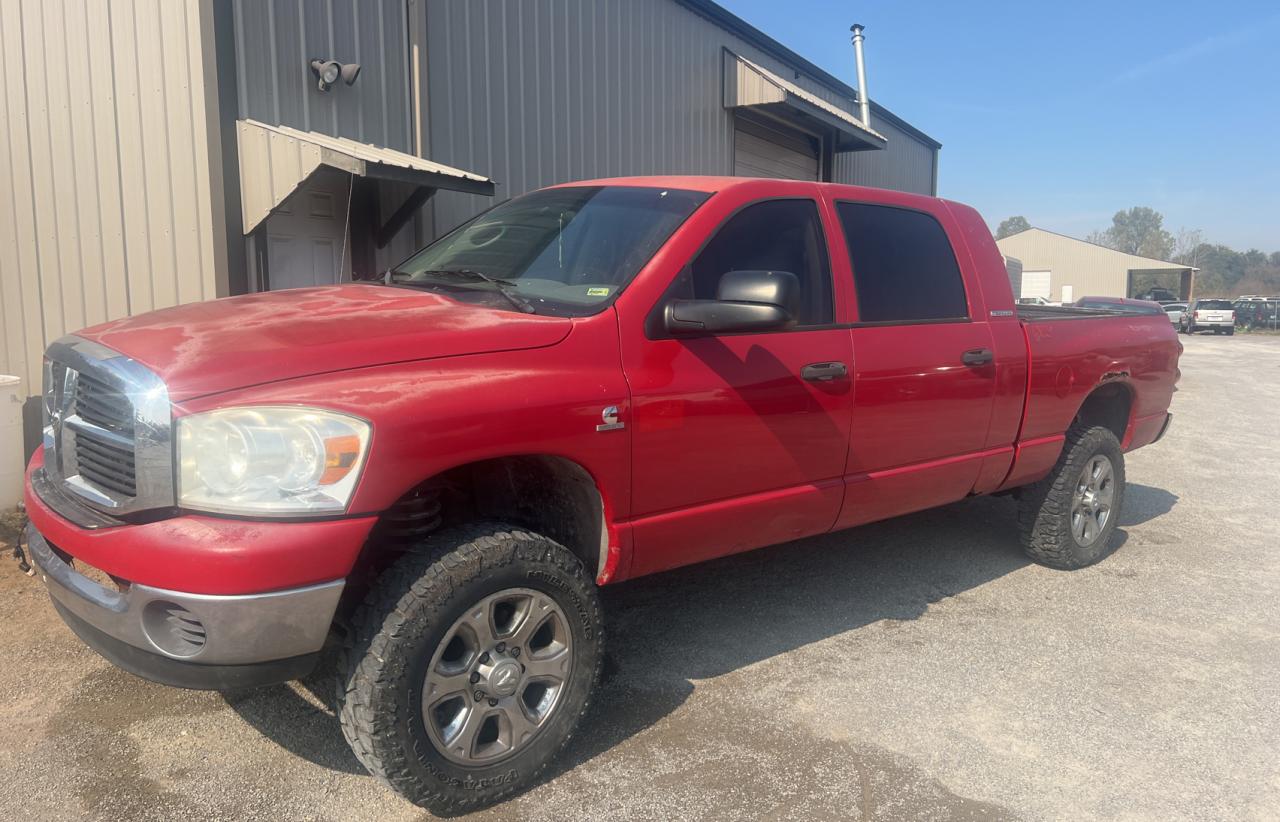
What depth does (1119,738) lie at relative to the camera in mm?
3166

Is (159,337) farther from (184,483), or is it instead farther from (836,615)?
(836,615)

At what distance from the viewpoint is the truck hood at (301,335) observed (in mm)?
2357

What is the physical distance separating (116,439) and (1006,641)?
3.53m

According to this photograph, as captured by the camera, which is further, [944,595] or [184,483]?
[944,595]

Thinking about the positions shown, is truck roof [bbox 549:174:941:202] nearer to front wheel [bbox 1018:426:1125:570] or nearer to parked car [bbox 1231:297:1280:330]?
front wheel [bbox 1018:426:1125:570]

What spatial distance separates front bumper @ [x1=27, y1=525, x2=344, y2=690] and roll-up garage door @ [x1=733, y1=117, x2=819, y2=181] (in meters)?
11.5

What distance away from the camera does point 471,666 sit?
8.65ft

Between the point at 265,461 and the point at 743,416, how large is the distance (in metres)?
1.61

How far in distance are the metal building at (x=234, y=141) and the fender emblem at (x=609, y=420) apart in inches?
117

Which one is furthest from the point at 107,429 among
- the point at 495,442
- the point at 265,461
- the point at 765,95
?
the point at 765,95

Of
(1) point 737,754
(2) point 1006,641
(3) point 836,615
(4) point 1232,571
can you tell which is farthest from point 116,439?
(4) point 1232,571

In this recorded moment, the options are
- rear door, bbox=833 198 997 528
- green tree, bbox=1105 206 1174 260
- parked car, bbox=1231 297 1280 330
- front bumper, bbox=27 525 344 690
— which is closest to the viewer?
front bumper, bbox=27 525 344 690

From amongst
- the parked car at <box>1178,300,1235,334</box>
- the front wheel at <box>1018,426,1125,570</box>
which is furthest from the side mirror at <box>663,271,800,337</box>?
the parked car at <box>1178,300,1235,334</box>

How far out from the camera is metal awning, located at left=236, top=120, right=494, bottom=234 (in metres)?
5.93
